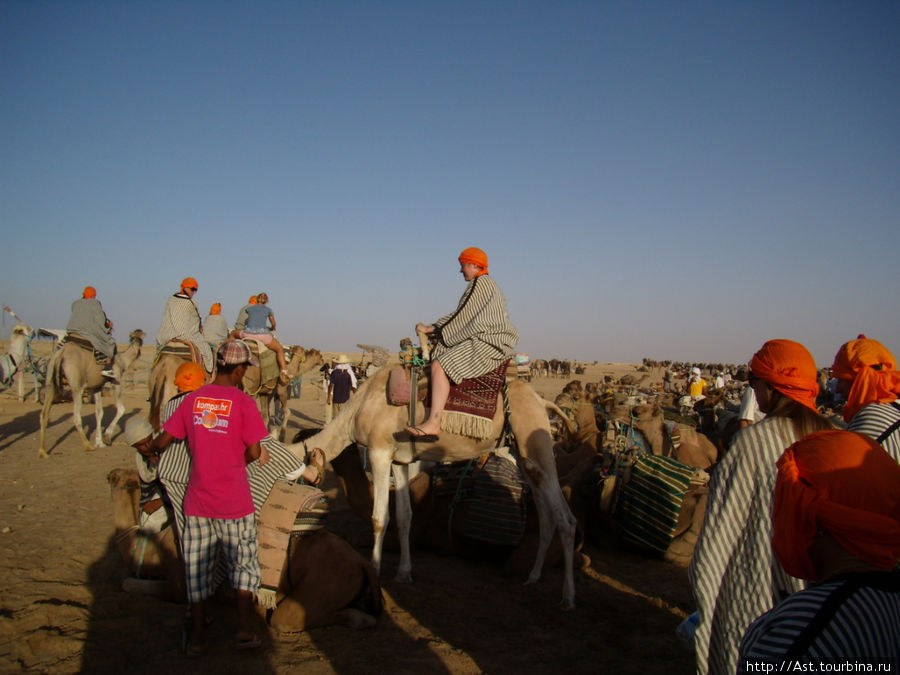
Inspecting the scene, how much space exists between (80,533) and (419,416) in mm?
3899

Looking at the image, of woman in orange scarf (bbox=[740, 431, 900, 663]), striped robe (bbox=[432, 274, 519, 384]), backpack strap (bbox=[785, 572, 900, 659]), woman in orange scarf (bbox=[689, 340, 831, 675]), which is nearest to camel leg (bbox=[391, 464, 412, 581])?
striped robe (bbox=[432, 274, 519, 384])

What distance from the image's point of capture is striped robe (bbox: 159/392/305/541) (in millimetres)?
3957

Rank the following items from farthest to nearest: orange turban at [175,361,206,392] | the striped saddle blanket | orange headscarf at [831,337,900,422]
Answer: the striped saddle blanket, orange turban at [175,361,206,392], orange headscarf at [831,337,900,422]

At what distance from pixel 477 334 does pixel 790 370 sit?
3.17 metres

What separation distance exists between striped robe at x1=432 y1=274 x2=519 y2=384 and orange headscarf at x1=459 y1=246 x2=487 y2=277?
123 millimetres

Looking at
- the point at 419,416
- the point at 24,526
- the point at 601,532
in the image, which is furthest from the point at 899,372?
the point at 24,526

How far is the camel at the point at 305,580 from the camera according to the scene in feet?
A: 13.5

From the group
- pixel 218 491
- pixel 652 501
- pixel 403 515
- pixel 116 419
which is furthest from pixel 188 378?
pixel 116 419

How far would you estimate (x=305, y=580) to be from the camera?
4.18 metres

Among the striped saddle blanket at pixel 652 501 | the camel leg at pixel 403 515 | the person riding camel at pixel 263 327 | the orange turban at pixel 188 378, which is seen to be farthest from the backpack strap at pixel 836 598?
the person riding camel at pixel 263 327

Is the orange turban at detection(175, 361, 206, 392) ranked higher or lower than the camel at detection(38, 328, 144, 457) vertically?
higher

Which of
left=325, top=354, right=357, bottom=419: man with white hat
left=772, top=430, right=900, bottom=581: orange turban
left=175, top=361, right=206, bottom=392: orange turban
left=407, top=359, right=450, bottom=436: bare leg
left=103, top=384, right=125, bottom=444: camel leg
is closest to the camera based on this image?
left=772, top=430, right=900, bottom=581: orange turban

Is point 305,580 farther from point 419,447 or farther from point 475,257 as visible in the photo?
point 475,257

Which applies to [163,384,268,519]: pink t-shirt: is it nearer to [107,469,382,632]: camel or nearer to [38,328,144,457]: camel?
[107,469,382,632]: camel
